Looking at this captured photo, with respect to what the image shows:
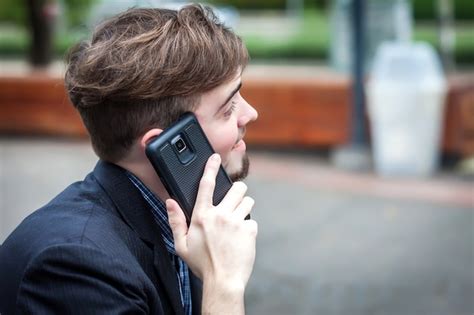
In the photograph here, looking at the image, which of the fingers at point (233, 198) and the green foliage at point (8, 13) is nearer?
the fingers at point (233, 198)

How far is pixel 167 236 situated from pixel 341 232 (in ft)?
17.0

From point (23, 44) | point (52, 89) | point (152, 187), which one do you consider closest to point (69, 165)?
point (52, 89)

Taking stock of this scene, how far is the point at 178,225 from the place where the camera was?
1.77m

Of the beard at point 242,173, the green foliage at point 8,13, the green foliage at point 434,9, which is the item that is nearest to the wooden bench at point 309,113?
the beard at point 242,173

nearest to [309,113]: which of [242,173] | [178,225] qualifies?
[242,173]

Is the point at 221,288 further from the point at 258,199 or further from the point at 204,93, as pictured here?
the point at 258,199

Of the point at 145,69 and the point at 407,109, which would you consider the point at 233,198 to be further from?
the point at 407,109

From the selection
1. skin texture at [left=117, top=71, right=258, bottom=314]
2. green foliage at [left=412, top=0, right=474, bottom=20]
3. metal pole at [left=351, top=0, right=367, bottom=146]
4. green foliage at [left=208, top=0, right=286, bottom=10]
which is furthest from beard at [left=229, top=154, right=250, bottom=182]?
green foliage at [left=208, top=0, right=286, bottom=10]

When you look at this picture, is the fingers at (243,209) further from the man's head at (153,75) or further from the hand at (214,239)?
the man's head at (153,75)

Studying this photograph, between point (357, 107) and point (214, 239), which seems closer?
point (214, 239)

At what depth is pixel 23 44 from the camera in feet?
62.8

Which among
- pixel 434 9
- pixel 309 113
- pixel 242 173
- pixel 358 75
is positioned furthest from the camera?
pixel 434 9

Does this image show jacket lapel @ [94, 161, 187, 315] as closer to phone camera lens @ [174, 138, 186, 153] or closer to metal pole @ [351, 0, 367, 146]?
phone camera lens @ [174, 138, 186, 153]

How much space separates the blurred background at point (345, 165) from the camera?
5879 millimetres
